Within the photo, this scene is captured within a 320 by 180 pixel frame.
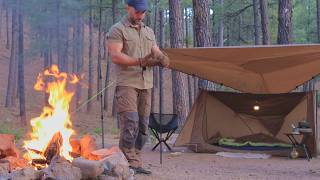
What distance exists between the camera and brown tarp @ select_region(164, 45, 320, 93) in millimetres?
7242

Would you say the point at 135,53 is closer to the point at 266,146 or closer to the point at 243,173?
the point at 243,173

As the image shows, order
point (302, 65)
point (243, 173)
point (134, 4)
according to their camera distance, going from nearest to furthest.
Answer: point (134, 4) < point (243, 173) < point (302, 65)

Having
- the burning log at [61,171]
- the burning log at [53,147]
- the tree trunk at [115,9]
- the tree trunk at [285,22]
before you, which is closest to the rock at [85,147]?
the burning log at [53,147]

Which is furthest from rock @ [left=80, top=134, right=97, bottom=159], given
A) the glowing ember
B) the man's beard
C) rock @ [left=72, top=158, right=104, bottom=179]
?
→ the man's beard

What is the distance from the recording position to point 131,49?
16.6 ft

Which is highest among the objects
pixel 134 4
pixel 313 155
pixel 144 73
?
pixel 134 4

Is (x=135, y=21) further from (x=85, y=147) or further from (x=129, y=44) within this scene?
(x=85, y=147)

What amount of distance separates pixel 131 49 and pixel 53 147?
122 cm

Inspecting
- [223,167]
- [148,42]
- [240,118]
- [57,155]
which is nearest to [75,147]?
[57,155]

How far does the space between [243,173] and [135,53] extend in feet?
7.42

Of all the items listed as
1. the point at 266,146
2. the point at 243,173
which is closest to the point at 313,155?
the point at 266,146

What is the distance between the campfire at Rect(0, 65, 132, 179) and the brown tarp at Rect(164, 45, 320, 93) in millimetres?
2785

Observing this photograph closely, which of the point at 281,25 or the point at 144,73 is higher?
the point at 281,25

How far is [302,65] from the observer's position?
25.5 ft
